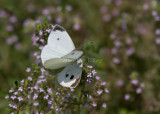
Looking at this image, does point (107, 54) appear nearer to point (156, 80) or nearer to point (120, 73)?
point (120, 73)

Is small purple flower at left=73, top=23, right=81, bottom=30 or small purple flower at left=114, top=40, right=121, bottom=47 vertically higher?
small purple flower at left=73, top=23, right=81, bottom=30

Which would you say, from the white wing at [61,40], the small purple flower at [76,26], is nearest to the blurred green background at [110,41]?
the small purple flower at [76,26]

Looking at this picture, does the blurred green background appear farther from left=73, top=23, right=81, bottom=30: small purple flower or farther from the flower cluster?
the flower cluster

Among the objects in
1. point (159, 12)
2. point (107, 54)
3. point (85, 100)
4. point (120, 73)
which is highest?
point (159, 12)

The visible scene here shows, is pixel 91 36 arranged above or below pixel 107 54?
above

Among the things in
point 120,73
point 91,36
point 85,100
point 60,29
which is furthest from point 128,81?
point 60,29

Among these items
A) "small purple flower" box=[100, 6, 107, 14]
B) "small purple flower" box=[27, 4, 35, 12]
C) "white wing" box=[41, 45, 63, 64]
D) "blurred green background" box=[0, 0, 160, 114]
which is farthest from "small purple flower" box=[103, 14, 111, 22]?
"white wing" box=[41, 45, 63, 64]

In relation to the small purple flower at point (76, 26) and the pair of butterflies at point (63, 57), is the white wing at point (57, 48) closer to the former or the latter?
the pair of butterflies at point (63, 57)
